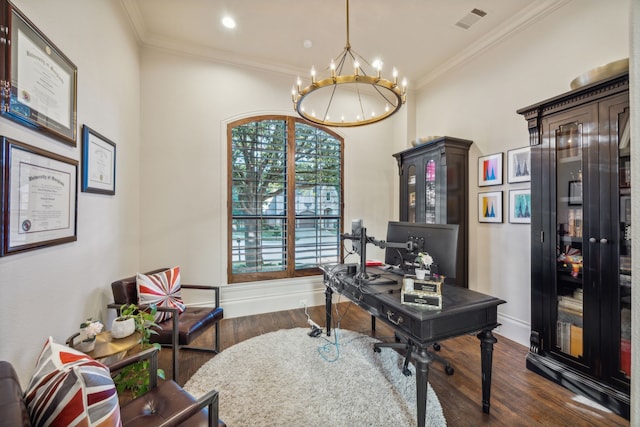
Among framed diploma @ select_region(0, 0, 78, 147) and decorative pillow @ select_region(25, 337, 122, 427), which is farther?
framed diploma @ select_region(0, 0, 78, 147)

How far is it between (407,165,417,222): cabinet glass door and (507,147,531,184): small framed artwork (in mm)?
1175

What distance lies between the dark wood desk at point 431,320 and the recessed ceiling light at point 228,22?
10.0ft

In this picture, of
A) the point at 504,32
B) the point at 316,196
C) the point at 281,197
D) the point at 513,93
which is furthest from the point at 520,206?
the point at 281,197

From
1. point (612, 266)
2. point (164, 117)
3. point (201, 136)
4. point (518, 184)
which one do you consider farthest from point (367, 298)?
point (164, 117)

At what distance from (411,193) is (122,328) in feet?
11.8

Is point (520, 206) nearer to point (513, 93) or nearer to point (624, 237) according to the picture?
point (624, 237)

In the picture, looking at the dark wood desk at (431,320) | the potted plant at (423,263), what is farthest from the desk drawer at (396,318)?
the potted plant at (423,263)

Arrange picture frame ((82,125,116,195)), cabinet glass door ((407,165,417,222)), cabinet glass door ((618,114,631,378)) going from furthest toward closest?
cabinet glass door ((407,165,417,222))
picture frame ((82,125,116,195))
cabinet glass door ((618,114,631,378))

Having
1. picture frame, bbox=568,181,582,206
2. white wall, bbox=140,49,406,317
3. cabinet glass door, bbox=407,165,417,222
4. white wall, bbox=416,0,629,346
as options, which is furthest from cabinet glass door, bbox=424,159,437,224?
white wall, bbox=140,49,406,317

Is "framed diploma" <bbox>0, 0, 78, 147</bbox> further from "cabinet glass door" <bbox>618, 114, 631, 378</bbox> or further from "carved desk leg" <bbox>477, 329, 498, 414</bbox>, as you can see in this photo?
"cabinet glass door" <bbox>618, 114, 631, 378</bbox>

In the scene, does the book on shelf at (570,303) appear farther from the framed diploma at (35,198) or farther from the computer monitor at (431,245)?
the framed diploma at (35,198)

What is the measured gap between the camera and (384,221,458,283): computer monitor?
197 centimetres

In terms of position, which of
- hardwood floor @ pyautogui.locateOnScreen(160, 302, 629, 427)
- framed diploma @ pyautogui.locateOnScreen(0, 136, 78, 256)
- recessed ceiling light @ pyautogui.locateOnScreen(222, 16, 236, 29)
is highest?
recessed ceiling light @ pyautogui.locateOnScreen(222, 16, 236, 29)

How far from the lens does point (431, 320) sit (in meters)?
1.57
